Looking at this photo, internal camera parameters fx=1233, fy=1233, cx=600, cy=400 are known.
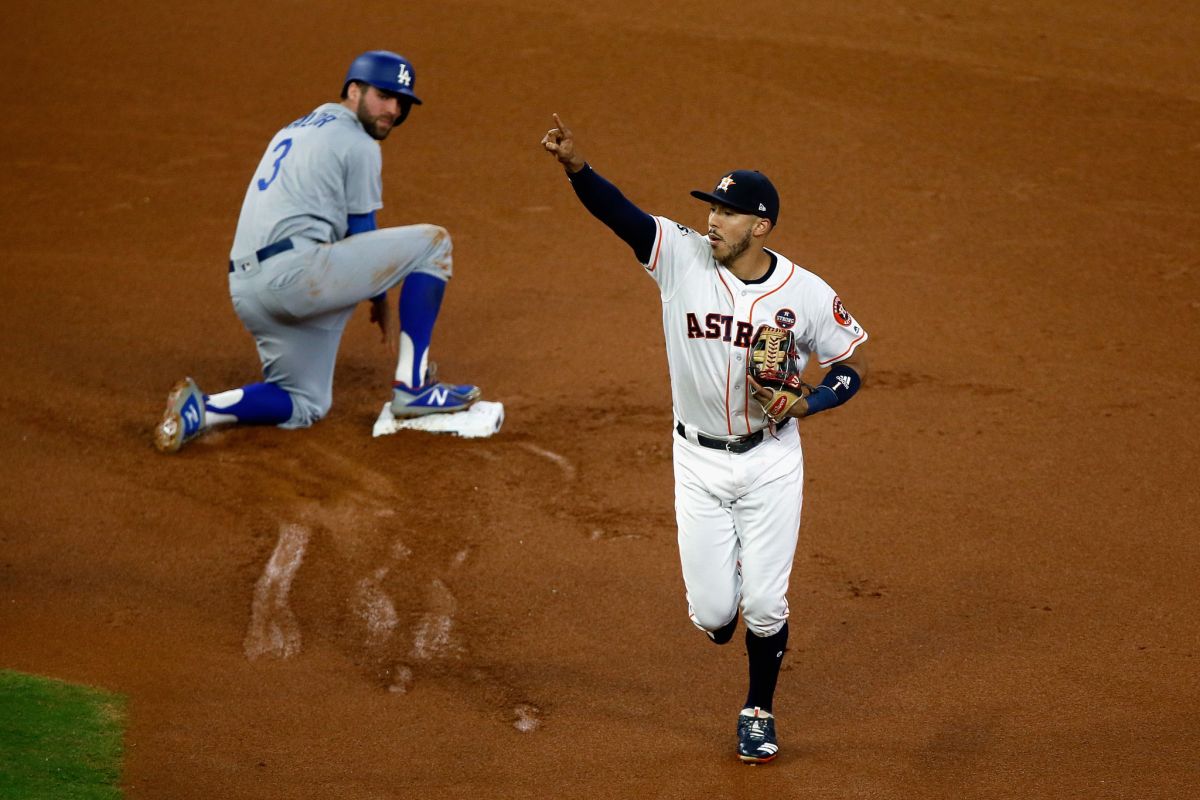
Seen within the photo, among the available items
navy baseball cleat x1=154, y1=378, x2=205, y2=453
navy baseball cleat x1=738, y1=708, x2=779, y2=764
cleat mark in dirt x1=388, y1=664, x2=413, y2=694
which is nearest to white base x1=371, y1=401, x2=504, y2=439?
navy baseball cleat x1=154, y1=378, x2=205, y2=453

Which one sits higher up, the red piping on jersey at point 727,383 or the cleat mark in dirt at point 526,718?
the red piping on jersey at point 727,383

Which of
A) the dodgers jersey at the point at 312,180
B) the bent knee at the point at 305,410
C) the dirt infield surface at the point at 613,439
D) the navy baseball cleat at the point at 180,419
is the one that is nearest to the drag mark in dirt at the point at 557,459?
the dirt infield surface at the point at 613,439

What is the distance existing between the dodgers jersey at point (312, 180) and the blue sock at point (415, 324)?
50 centimetres

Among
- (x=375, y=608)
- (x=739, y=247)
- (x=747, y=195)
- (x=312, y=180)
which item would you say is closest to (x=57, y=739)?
(x=375, y=608)

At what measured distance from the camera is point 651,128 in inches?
434

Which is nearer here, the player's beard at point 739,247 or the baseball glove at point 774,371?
the baseball glove at point 774,371

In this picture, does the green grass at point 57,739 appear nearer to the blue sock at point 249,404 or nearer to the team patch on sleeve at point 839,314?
the blue sock at point 249,404

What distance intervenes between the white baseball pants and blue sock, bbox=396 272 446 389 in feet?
8.77

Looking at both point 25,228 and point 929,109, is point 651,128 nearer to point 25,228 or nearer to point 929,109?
point 929,109

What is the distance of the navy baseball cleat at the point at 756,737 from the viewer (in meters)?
4.09

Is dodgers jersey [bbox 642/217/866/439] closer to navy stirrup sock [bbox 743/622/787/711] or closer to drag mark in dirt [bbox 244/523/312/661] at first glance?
navy stirrup sock [bbox 743/622/787/711]

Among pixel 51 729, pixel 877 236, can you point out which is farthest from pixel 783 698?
pixel 877 236

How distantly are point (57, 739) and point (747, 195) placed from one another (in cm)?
293

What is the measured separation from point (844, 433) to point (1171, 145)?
5.54 meters
